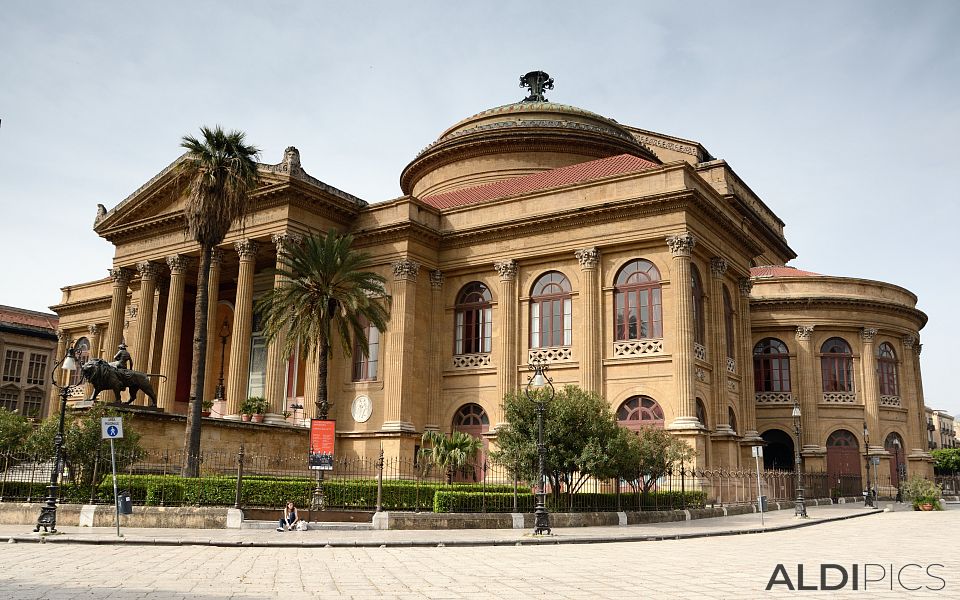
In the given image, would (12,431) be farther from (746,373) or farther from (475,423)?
(746,373)

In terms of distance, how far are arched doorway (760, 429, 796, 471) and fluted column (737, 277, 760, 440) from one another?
30.9ft

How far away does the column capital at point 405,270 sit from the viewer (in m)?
36.5

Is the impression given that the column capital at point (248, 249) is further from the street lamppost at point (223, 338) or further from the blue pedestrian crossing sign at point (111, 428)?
the blue pedestrian crossing sign at point (111, 428)

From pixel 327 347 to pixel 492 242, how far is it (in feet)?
32.6

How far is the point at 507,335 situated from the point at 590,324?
389 cm

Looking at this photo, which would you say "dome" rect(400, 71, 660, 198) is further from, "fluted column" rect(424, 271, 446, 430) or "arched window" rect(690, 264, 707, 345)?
"arched window" rect(690, 264, 707, 345)

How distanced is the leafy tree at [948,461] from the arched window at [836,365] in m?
39.4

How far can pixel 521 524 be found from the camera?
22.5 meters

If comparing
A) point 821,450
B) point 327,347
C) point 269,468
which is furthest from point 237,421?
point 821,450

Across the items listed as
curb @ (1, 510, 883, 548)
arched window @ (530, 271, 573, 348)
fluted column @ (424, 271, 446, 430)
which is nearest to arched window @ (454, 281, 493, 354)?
fluted column @ (424, 271, 446, 430)

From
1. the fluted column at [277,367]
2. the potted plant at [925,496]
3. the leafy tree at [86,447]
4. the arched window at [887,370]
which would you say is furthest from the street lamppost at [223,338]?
the arched window at [887,370]

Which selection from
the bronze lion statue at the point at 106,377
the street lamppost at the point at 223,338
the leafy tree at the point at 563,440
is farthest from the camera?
the street lamppost at the point at 223,338

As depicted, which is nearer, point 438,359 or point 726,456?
point 726,456

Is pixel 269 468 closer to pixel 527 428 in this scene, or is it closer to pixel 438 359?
pixel 438 359
